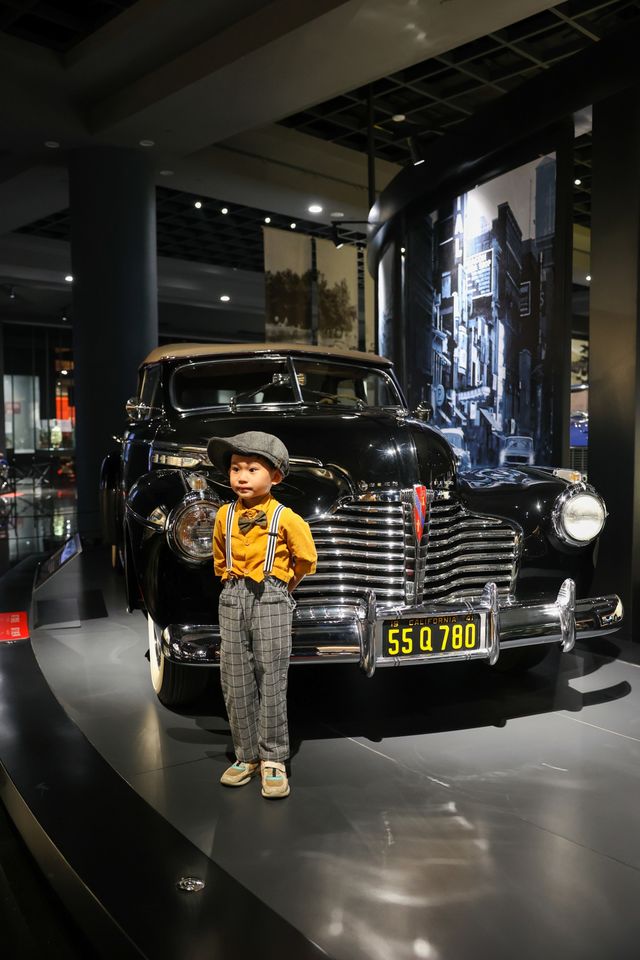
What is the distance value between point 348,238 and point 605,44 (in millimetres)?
9704

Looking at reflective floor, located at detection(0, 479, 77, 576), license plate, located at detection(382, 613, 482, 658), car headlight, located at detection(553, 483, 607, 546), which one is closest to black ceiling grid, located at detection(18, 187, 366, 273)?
reflective floor, located at detection(0, 479, 77, 576)

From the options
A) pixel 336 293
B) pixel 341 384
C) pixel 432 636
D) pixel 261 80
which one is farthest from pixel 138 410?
pixel 336 293

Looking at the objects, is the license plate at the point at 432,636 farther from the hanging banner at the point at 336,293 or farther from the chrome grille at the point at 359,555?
the hanging banner at the point at 336,293

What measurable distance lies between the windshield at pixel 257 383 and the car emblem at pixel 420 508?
1001 millimetres

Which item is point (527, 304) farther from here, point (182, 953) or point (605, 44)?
point (182, 953)

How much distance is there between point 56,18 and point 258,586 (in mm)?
6733

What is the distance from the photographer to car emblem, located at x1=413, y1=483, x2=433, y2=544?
293 centimetres

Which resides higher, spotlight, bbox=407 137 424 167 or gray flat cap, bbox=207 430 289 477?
spotlight, bbox=407 137 424 167

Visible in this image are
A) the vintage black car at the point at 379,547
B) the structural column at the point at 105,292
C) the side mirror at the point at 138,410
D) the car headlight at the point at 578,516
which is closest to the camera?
the vintage black car at the point at 379,547

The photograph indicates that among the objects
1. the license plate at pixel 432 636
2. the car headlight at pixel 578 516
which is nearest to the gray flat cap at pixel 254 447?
the license plate at pixel 432 636

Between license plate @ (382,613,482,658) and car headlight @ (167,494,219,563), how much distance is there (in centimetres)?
71

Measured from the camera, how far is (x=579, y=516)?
132 inches

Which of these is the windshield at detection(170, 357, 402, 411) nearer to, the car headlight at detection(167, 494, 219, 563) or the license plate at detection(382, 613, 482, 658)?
the car headlight at detection(167, 494, 219, 563)

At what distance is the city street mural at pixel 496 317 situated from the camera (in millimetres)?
5316
